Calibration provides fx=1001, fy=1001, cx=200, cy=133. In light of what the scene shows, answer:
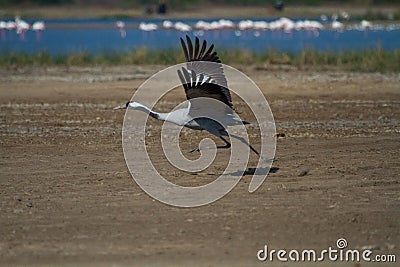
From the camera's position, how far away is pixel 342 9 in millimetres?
62781

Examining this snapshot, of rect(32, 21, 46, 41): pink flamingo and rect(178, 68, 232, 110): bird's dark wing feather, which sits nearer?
rect(178, 68, 232, 110): bird's dark wing feather

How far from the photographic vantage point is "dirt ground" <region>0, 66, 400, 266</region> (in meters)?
8.30

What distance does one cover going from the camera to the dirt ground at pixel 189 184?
8.30 m

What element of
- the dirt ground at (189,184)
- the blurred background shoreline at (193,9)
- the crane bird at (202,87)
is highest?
the blurred background shoreline at (193,9)

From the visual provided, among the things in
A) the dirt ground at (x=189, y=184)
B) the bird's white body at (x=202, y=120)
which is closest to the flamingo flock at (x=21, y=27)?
the dirt ground at (x=189, y=184)

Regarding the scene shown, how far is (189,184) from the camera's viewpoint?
10.9 metres

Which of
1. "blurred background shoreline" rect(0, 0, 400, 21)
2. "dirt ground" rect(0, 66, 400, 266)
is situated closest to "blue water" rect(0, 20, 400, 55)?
"blurred background shoreline" rect(0, 0, 400, 21)

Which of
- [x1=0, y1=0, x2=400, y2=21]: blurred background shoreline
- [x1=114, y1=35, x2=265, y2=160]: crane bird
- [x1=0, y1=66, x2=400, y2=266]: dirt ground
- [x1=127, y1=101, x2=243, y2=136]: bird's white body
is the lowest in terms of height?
[x1=0, y1=66, x2=400, y2=266]: dirt ground

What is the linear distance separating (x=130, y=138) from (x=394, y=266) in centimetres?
683

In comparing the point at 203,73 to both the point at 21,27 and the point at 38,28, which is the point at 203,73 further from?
the point at 38,28

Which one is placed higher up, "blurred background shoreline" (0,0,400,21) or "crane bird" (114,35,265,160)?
"blurred background shoreline" (0,0,400,21)

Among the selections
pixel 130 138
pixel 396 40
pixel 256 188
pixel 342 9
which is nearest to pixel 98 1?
pixel 342 9

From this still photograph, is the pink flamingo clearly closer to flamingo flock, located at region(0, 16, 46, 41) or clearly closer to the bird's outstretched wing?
flamingo flock, located at region(0, 16, 46, 41)

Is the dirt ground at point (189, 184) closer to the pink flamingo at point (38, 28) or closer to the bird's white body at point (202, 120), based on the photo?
the bird's white body at point (202, 120)
